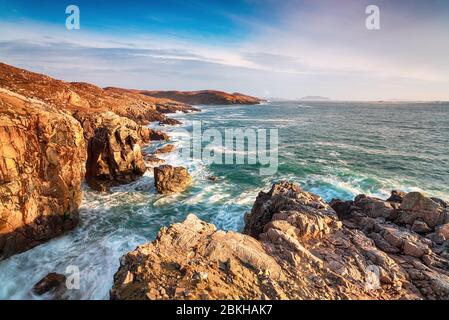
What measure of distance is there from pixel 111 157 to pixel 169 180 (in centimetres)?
582

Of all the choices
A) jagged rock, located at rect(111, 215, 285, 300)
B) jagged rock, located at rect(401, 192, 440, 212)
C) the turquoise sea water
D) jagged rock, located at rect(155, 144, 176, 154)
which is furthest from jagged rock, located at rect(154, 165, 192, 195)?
jagged rock, located at rect(401, 192, 440, 212)

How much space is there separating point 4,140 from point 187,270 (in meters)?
13.0

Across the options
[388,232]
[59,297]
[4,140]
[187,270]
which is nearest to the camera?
[187,270]

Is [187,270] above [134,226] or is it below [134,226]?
above

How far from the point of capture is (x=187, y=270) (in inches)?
337

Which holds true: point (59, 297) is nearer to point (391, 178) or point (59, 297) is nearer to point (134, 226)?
point (134, 226)

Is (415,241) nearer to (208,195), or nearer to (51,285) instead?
(208,195)

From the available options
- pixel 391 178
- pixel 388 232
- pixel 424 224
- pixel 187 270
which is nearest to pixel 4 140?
pixel 187 270

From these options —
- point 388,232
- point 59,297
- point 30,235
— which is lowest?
point 59,297

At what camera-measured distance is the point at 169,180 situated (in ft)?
77.3

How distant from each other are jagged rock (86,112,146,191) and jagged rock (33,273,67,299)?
39.8ft

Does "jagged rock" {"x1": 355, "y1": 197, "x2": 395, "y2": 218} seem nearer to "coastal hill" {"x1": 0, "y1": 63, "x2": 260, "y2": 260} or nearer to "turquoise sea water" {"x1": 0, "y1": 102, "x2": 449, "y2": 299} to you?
Result: "turquoise sea water" {"x1": 0, "y1": 102, "x2": 449, "y2": 299}

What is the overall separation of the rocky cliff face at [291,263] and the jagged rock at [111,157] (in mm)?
15497

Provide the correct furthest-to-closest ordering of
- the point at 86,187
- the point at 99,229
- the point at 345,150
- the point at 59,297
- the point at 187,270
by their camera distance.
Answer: the point at 345,150 → the point at 86,187 → the point at 99,229 → the point at 59,297 → the point at 187,270
